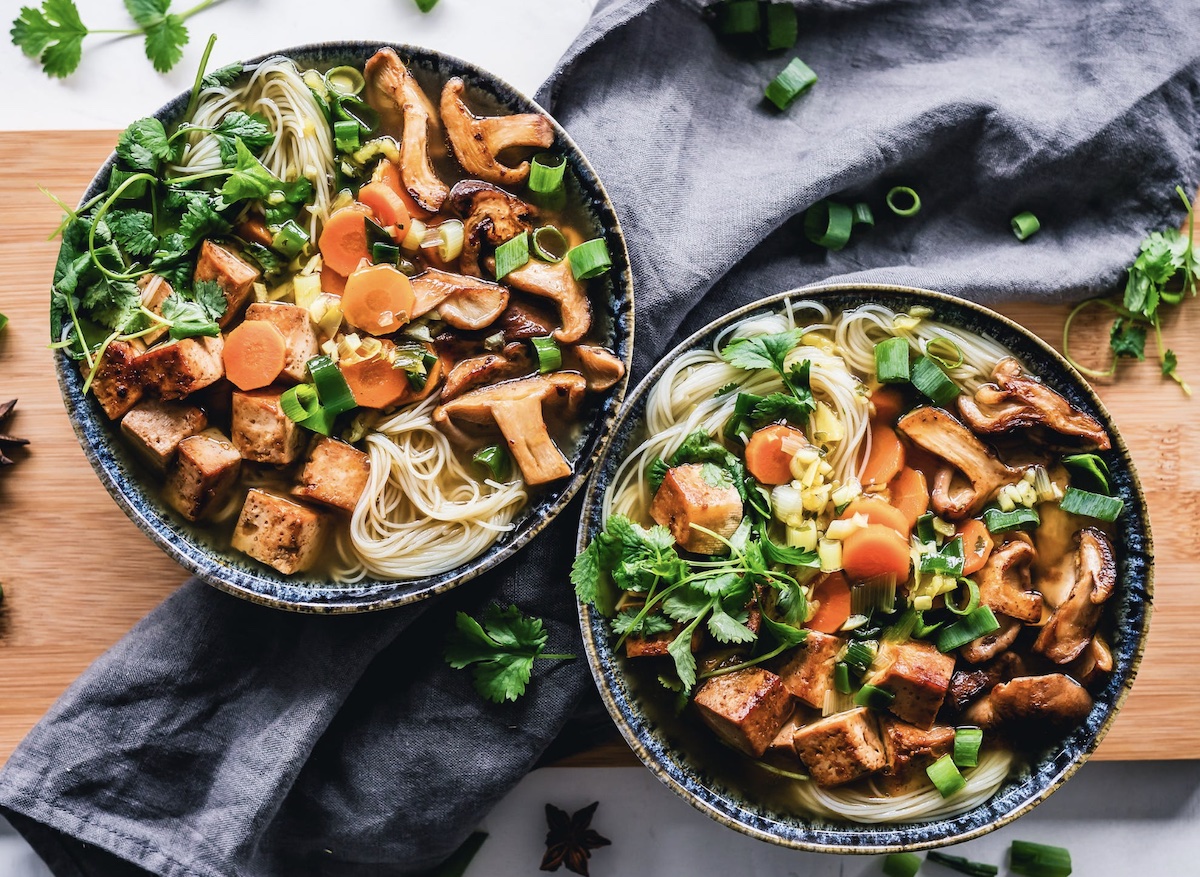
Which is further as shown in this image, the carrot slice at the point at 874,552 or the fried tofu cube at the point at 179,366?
the carrot slice at the point at 874,552

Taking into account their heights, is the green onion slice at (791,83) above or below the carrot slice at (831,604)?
above

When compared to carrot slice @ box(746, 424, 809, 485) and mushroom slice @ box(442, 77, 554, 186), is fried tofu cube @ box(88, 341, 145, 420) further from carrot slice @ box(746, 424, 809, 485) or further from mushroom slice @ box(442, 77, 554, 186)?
carrot slice @ box(746, 424, 809, 485)

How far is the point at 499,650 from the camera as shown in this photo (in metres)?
3.99

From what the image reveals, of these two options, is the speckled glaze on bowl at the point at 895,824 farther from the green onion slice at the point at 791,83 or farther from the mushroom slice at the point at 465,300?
the green onion slice at the point at 791,83

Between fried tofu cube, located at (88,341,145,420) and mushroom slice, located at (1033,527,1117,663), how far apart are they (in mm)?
3615

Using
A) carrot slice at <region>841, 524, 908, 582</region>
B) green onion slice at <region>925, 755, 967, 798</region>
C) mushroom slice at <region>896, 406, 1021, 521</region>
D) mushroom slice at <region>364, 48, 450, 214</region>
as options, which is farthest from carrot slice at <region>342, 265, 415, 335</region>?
green onion slice at <region>925, 755, 967, 798</region>

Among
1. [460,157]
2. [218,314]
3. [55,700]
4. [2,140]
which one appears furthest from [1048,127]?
[55,700]

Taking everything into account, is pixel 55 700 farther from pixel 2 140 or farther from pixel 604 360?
pixel 604 360

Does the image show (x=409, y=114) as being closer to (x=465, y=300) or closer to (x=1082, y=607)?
(x=465, y=300)

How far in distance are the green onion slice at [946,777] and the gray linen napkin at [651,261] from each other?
4.74 ft

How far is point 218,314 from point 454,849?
98.4 inches

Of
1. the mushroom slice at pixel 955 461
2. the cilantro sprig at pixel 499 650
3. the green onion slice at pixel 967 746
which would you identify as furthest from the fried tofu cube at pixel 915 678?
the cilantro sprig at pixel 499 650

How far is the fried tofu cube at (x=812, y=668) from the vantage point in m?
3.73

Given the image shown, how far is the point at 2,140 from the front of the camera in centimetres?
422
